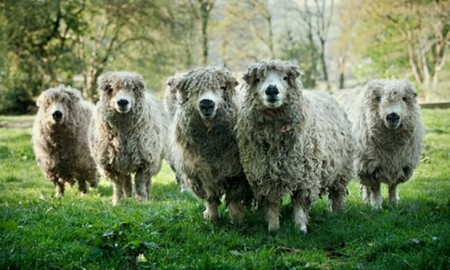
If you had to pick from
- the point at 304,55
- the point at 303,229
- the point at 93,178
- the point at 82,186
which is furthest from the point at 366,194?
the point at 304,55

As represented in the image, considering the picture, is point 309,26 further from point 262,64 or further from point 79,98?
point 262,64

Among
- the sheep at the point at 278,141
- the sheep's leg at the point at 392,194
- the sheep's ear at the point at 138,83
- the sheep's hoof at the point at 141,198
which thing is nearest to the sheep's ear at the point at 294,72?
the sheep at the point at 278,141

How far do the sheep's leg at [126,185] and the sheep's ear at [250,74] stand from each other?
3.93 meters

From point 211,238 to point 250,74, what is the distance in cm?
197

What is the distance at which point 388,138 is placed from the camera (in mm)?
8484

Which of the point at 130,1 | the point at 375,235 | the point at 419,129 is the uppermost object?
the point at 130,1

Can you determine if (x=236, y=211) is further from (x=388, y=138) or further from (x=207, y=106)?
(x=388, y=138)

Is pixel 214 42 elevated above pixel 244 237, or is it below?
above

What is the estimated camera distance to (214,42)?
153 ft

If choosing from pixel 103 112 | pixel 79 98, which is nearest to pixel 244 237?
pixel 103 112

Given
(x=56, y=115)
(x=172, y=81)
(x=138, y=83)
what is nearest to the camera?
(x=172, y=81)

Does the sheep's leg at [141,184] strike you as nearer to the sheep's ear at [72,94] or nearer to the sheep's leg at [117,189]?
the sheep's leg at [117,189]

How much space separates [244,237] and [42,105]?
19.7 feet

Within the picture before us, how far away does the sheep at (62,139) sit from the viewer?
1050cm
